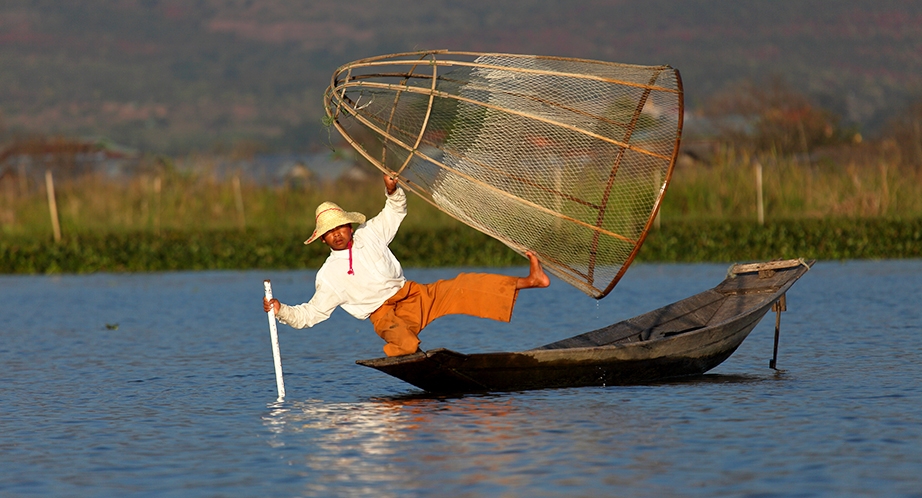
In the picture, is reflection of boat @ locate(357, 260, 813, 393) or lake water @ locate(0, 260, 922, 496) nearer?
lake water @ locate(0, 260, 922, 496)

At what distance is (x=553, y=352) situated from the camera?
30.5 feet

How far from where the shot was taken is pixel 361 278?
897 centimetres

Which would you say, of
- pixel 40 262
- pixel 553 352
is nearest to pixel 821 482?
pixel 553 352

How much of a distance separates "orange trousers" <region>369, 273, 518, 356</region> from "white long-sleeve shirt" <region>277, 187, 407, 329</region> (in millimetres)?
119

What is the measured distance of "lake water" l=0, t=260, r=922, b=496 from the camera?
22.8ft

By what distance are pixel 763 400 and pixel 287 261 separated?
51.4ft

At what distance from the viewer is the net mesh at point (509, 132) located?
8969mm

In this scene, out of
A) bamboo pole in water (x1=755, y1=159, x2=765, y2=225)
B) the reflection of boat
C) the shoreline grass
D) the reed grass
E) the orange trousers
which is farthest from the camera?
bamboo pole in water (x1=755, y1=159, x2=765, y2=225)

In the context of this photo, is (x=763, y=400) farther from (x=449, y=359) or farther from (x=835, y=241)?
(x=835, y=241)

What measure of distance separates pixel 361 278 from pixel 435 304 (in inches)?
23.1

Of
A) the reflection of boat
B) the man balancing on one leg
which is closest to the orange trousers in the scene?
the man balancing on one leg

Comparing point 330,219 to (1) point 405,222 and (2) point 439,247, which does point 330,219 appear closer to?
(2) point 439,247

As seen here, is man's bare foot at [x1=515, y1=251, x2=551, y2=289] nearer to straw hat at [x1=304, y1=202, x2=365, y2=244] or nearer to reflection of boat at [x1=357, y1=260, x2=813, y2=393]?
reflection of boat at [x1=357, y1=260, x2=813, y2=393]

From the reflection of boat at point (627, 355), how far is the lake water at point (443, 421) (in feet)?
0.51
